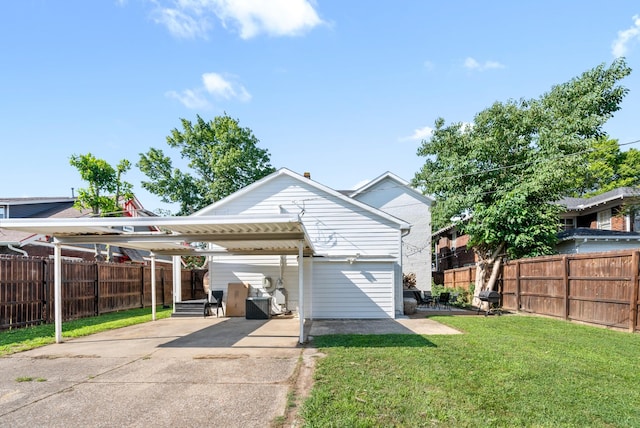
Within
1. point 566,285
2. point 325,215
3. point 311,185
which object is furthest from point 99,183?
point 566,285

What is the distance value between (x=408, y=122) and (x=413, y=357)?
11.6 meters

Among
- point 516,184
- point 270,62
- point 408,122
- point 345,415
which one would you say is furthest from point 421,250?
point 345,415

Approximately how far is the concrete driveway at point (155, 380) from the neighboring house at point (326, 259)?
3.01m

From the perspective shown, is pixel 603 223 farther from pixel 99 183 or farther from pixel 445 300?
pixel 99 183

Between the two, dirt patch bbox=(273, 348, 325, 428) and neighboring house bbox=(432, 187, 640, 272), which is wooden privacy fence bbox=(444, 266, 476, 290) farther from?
dirt patch bbox=(273, 348, 325, 428)

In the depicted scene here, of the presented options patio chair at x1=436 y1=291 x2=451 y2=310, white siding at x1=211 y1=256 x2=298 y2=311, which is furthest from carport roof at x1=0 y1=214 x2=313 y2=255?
patio chair at x1=436 y1=291 x2=451 y2=310

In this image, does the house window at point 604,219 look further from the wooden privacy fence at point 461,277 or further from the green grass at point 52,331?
the green grass at point 52,331

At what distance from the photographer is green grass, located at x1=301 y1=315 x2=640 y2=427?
3.81 meters

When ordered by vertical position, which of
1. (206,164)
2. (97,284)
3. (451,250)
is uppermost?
(206,164)

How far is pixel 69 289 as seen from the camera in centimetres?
1190

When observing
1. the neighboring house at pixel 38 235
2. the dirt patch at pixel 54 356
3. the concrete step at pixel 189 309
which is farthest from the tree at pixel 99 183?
the dirt patch at pixel 54 356

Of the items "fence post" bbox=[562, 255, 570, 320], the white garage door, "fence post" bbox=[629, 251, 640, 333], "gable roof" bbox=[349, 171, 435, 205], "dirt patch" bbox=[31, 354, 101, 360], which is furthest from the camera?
"gable roof" bbox=[349, 171, 435, 205]

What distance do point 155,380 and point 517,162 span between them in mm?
16147

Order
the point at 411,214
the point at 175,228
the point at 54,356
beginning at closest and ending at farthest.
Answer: the point at 54,356 < the point at 175,228 < the point at 411,214
